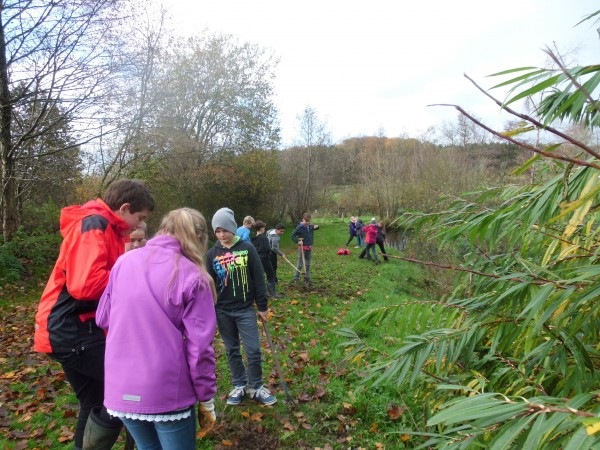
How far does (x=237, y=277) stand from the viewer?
3883 mm

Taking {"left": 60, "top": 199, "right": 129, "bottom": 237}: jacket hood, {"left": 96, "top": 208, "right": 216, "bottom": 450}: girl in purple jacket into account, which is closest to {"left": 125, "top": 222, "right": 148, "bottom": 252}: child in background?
{"left": 60, "top": 199, "right": 129, "bottom": 237}: jacket hood

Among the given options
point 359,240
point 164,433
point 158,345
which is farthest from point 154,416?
point 359,240

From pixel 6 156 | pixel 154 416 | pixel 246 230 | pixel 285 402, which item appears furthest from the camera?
pixel 6 156

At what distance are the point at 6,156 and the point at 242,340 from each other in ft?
30.6

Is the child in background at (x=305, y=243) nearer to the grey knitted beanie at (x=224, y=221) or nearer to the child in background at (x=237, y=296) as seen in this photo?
the child in background at (x=237, y=296)

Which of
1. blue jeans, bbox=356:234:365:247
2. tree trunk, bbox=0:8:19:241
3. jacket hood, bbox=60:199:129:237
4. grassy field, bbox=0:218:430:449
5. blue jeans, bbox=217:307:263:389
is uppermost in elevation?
tree trunk, bbox=0:8:19:241

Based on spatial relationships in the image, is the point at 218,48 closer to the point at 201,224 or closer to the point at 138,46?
the point at 138,46

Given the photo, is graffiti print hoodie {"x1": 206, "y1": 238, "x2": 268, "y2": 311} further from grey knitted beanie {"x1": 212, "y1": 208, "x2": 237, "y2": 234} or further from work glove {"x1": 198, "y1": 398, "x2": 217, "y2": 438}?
work glove {"x1": 198, "y1": 398, "x2": 217, "y2": 438}

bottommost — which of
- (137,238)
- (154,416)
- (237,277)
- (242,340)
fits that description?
(242,340)

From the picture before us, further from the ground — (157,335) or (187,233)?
(187,233)

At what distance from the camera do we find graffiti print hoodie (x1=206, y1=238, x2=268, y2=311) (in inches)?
153

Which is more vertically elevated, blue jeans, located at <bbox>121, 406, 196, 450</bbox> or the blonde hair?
the blonde hair

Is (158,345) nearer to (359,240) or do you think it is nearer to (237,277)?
(237,277)

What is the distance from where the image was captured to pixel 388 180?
97.4 ft
